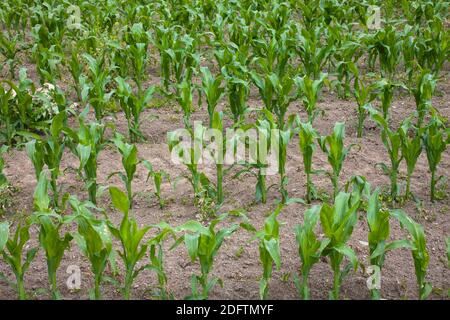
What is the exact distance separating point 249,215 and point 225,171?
14.4 inches

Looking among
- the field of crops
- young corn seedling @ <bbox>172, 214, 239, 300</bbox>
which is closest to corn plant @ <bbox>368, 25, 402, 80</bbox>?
the field of crops

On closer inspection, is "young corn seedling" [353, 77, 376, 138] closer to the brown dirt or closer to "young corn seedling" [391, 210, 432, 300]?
the brown dirt

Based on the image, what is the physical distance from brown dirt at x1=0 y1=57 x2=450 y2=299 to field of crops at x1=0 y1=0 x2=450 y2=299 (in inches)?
0.5

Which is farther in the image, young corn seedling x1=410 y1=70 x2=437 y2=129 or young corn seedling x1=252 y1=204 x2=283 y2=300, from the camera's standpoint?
young corn seedling x1=410 y1=70 x2=437 y2=129

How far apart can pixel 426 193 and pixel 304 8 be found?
400 centimetres

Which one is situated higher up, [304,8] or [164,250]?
[304,8]

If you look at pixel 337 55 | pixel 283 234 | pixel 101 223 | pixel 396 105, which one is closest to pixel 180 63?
pixel 337 55

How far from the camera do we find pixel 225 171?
490 cm

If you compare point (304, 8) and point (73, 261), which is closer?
point (73, 261)

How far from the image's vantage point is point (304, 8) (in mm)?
8414

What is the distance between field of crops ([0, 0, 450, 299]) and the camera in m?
3.74

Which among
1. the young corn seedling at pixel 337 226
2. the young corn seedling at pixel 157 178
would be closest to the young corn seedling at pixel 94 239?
the young corn seedling at pixel 157 178

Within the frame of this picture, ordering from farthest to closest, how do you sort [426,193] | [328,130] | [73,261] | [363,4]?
[363,4]
[328,130]
[426,193]
[73,261]
